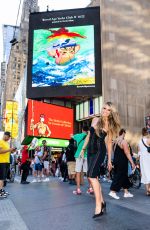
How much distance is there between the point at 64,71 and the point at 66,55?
6.18 ft

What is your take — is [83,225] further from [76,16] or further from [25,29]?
[25,29]

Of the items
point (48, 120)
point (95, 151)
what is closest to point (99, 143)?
point (95, 151)

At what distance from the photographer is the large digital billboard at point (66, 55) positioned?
112ft

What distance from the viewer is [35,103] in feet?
121

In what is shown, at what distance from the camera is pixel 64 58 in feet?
114

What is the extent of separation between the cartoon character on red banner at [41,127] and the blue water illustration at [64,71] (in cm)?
509

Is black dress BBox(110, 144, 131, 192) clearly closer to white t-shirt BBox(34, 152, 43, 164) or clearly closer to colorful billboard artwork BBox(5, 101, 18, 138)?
white t-shirt BBox(34, 152, 43, 164)

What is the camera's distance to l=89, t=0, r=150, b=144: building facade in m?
34.3

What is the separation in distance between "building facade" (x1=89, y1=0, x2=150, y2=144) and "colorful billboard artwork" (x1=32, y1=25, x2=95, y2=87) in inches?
66.1

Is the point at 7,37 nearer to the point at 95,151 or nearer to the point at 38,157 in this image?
the point at 38,157

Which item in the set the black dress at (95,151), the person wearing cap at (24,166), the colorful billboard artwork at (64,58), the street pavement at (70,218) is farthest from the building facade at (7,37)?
the black dress at (95,151)

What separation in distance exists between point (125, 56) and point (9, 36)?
130832 millimetres

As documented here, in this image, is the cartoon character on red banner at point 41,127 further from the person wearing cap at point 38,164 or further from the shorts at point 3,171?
the shorts at point 3,171

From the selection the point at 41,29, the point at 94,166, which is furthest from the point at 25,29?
the point at 94,166
